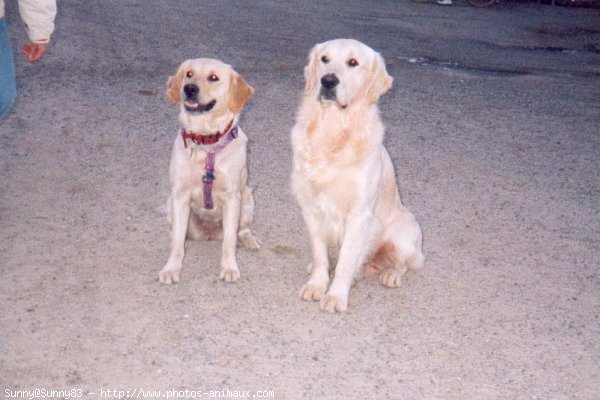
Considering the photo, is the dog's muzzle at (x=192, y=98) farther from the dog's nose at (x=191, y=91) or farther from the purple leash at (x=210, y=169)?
the purple leash at (x=210, y=169)

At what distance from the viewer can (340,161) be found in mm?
4004

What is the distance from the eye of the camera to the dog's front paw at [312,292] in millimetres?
4070

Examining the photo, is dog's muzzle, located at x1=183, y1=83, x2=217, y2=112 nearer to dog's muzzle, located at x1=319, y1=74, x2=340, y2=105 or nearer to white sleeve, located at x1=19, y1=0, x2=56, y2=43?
dog's muzzle, located at x1=319, y1=74, x2=340, y2=105

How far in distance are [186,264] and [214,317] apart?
25.9 inches

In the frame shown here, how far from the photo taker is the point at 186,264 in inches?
173

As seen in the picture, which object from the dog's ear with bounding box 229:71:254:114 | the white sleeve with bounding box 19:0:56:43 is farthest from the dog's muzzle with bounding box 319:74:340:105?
the white sleeve with bounding box 19:0:56:43

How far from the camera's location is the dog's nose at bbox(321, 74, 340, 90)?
3922 mm

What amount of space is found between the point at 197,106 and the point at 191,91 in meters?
0.09

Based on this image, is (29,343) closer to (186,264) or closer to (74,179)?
(186,264)

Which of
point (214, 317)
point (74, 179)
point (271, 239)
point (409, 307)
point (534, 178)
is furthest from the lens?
point (534, 178)

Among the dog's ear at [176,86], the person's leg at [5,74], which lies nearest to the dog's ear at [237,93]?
the dog's ear at [176,86]

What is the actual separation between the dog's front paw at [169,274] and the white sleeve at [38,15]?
54.3 inches

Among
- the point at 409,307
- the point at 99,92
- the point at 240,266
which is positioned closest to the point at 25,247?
the point at 240,266

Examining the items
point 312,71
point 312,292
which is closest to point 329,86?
point 312,71
